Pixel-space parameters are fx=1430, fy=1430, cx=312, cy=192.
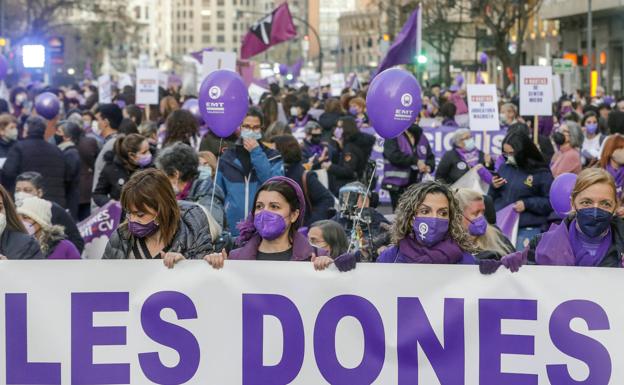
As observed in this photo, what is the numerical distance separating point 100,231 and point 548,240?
4824 mm

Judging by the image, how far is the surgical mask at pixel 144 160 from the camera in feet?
31.3

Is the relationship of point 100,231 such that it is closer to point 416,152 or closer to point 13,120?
point 13,120

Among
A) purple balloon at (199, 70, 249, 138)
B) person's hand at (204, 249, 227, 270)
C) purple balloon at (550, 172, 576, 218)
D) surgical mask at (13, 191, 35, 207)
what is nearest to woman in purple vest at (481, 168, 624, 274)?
person's hand at (204, 249, 227, 270)

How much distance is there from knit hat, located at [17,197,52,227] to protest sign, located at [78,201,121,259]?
240 centimetres

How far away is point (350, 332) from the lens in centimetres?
578

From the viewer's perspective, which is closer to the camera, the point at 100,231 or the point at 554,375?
the point at 554,375

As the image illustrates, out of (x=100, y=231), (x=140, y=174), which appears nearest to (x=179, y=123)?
(x=100, y=231)

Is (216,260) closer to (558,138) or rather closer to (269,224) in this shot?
(269,224)

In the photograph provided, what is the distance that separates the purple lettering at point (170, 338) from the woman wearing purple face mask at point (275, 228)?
0.44 meters

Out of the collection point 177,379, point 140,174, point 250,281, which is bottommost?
point 177,379

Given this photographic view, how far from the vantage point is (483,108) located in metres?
15.0

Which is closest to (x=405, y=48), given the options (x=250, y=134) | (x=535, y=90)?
(x=535, y=90)

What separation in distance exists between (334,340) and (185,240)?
36.4 inches

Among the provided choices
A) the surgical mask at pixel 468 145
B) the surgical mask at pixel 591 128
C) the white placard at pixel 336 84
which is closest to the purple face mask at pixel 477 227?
the surgical mask at pixel 468 145
